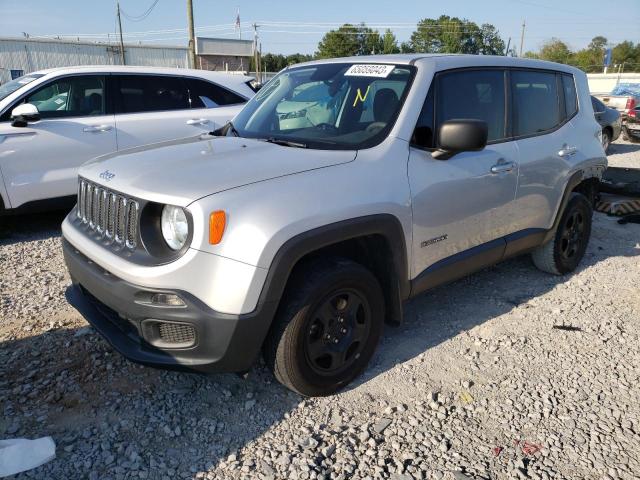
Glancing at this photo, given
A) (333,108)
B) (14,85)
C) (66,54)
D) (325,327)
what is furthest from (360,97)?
(66,54)

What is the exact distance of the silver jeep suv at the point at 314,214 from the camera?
2377 mm

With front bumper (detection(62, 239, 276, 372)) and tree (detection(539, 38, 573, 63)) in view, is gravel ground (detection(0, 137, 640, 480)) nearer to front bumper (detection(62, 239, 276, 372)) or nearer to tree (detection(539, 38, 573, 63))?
front bumper (detection(62, 239, 276, 372))

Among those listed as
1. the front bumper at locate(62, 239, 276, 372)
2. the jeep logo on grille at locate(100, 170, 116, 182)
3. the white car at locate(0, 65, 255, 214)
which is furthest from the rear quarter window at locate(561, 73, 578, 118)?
the white car at locate(0, 65, 255, 214)

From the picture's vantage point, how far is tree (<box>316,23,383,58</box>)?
227 ft

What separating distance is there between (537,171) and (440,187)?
4.25 feet

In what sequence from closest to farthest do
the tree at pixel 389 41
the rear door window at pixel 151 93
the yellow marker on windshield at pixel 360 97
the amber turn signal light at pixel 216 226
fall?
the amber turn signal light at pixel 216 226
the yellow marker on windshield at pixel 360 97
the rear door window at pixel 151 93
the tree at pixel 389 41

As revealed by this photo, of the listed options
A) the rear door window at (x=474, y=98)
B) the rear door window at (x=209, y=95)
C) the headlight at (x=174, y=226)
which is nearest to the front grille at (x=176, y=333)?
the headlight at (x=174, y=226)

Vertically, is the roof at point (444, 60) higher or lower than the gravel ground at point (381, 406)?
higher

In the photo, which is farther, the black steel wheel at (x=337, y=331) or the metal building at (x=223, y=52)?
the metal building at (x=223, y=52)

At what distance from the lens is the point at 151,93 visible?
251 inches

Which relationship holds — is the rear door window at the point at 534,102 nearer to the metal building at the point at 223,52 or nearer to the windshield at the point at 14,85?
the windshield at the point at 14,85

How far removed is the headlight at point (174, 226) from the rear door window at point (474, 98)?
175 centimetres

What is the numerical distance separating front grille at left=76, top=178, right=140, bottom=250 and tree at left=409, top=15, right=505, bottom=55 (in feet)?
251

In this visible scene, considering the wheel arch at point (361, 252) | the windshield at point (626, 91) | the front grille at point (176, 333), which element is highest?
the wheel arch at point (361, 252)
